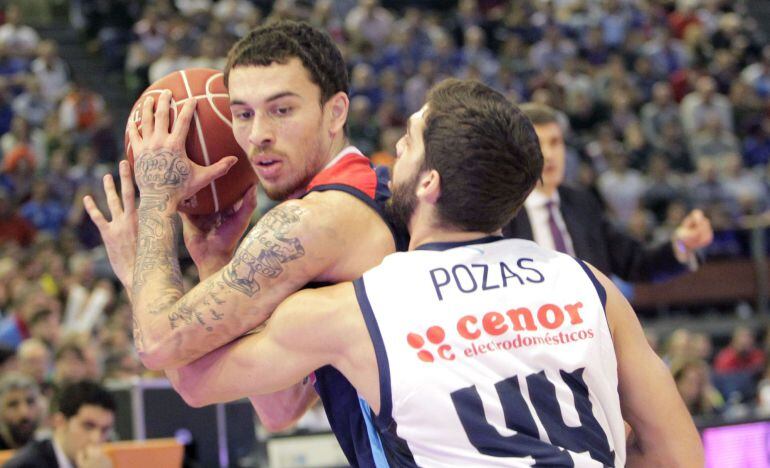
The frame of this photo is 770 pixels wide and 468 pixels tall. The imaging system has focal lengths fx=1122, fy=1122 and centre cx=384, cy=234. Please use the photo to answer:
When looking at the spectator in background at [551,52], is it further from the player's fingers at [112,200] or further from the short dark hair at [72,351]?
the player's fingers at [112,200]

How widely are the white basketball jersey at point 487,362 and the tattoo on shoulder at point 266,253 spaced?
9.5 inches

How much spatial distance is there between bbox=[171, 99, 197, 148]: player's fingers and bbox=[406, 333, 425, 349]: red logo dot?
1.00m

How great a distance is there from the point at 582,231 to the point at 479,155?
280 cm

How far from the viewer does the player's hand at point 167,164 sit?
323 centimetres

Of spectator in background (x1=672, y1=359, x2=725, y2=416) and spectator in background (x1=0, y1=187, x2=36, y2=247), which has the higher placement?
spectator in background (x1=0, y1=187, x2=36, y2=247)

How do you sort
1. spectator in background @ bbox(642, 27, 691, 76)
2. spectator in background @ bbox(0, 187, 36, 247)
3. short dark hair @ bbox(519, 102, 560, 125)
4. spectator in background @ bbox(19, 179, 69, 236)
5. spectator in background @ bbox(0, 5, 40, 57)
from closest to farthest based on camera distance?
short dark hair @ bbox(519, 102, 560, 125) → spectator in background @ bbox(0, 187, 36, 247) → spectator in background @ bbox(19, 179, 69, 236) → spectator in background @ bbox(0, 5, 40, 57) → spectator in background @ bbox(642, 27, 691, 76)

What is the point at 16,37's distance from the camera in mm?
14508

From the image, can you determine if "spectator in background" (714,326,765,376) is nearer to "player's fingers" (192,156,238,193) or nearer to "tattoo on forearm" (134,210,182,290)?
"player's fingers" (192,156,238,193)

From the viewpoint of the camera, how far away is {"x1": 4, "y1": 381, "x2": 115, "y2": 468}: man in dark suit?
5.66 metres

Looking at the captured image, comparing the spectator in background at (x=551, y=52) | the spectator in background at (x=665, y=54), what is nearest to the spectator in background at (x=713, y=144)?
the spectator in background at (x=665, y=54)

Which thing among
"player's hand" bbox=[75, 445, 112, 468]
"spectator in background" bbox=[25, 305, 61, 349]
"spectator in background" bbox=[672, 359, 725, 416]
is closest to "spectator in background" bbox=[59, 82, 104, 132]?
"spectator in background" bbox=[25, 305, 61, 349]

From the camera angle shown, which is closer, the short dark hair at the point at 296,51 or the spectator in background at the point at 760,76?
the short dark hair at the point at 296,51

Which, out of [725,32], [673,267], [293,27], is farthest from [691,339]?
[725,32]

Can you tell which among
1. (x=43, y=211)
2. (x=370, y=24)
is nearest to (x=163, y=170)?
(x=43, y=211)
